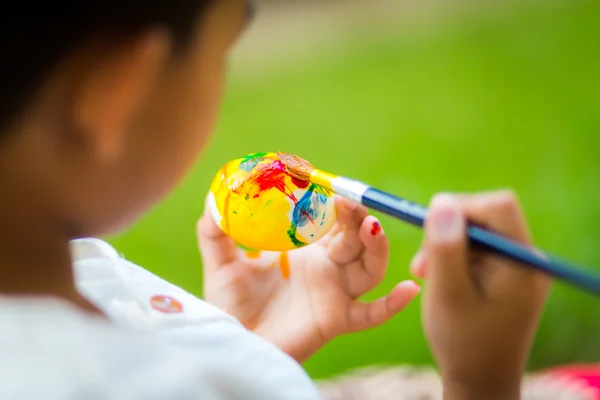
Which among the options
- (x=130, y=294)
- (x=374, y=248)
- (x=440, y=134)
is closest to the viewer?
(x=130, y=294)

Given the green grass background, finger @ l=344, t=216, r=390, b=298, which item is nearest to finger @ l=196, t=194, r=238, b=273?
finger @ l=344, t=216, r=390, b=298

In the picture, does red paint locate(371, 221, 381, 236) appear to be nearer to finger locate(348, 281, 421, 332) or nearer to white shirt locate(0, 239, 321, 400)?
finger locate(348, 281, 421, 332)

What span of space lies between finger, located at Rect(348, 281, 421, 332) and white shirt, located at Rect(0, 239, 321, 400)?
0.19 meters

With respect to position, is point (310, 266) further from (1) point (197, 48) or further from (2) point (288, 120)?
(2) point (288, 120)

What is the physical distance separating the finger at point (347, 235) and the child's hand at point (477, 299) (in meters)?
0.17

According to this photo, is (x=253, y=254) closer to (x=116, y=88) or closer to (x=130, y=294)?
(x=130, y=294)

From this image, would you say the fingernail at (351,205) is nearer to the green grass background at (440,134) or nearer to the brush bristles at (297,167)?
the brush bristles at (297,167)

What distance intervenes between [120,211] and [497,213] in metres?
0.23

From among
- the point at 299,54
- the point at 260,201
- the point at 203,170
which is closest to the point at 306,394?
the point at 260,201

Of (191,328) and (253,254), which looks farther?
(253,254)

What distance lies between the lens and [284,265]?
708 millimetres

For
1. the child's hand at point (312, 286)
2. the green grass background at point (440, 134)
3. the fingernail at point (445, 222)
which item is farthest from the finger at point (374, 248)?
the green grass background at point (440, 134)

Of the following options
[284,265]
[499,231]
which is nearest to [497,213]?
[499,231]

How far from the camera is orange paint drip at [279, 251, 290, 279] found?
0.70 m
